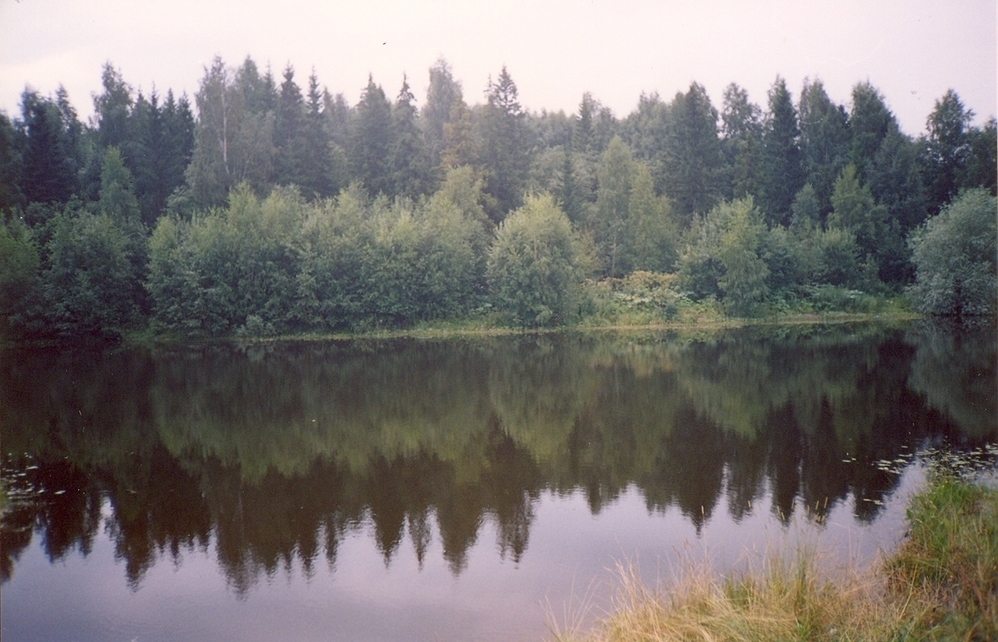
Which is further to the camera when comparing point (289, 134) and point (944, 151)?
point (289, 134)

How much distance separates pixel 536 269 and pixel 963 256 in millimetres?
19504

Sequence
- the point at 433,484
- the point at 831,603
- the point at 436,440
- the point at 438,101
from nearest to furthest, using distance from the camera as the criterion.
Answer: the point at 831,603 < the point at 433,484 < the point at 436,440 < the point at 438,101

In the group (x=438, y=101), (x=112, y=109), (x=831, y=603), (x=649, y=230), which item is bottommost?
(x=831, y=603)

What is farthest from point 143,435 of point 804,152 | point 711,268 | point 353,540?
point 804,152

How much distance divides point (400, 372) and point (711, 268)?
79.5 feet

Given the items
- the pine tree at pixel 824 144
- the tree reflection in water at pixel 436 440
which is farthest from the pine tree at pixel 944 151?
the tree reflection in water at pixel 436 440

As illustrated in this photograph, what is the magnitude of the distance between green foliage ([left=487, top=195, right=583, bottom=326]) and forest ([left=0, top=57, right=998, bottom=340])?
0.12 metres

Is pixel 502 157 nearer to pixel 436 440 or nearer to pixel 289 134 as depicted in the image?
pixel 289 134

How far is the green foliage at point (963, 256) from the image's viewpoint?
112 feet

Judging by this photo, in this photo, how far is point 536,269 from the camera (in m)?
40.2

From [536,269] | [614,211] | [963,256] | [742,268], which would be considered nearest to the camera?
[963,256]

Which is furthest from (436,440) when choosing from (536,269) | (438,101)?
(438,101)

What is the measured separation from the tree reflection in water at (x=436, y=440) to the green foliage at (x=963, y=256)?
7.63m

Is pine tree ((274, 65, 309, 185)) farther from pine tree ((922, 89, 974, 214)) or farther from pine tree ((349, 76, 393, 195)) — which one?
pine tree ((922, 89, 974, 214))
